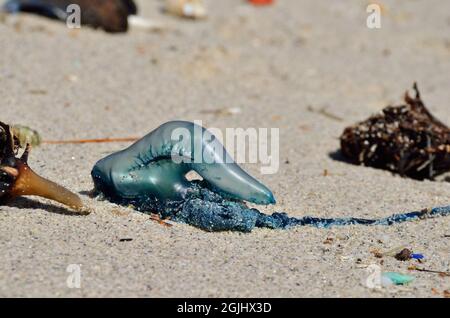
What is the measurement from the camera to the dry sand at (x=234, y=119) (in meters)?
2.56

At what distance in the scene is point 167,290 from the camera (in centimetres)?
244

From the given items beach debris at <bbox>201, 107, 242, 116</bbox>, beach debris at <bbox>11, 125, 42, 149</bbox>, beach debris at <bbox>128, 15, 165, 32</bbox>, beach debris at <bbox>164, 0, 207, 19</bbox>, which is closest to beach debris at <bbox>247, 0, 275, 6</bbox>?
beach debris at <bbox>164, 0, 207, 19</bbox>

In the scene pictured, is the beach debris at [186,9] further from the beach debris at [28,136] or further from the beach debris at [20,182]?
the beach debris at [20,182]

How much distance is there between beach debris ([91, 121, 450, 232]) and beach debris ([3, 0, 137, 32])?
2.58 metres

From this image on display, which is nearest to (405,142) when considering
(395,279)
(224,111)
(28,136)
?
(224,111)

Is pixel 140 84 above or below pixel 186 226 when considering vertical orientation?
above

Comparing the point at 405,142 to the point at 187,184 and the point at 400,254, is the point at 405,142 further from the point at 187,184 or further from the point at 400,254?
the point at 187,184

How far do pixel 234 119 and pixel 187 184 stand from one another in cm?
138

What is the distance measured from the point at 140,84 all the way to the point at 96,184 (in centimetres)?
170

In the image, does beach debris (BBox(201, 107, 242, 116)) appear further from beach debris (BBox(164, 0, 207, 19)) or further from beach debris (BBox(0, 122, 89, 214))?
→ beach debris (BBox(164, 0, 207, 19))

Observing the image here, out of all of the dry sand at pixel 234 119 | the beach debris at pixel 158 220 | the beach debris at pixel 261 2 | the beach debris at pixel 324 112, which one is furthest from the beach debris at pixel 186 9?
the beach debris at pixel 158 220

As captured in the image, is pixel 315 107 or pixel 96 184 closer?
pixel 96 184
